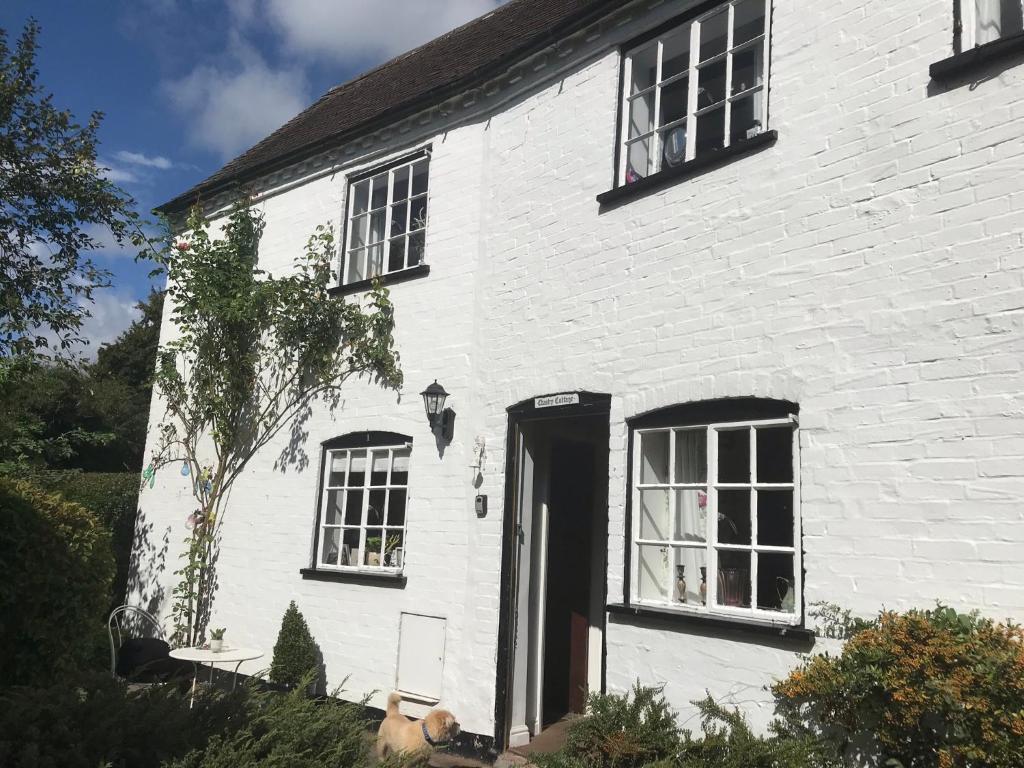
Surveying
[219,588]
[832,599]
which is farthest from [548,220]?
[219,588]

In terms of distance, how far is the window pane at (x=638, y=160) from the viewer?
723 centimetres

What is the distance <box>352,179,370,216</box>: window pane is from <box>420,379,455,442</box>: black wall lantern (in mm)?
3134

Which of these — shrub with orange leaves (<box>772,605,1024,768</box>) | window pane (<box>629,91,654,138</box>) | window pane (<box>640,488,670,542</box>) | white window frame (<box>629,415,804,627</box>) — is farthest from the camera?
window pane (<box>629,91,654,138</box>)

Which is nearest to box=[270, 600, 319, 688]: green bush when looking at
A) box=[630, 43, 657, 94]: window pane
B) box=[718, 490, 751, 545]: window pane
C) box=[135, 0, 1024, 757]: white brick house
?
box=[135, 0, 1024, 757]: white brick house

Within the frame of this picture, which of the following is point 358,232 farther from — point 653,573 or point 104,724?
point 104,724

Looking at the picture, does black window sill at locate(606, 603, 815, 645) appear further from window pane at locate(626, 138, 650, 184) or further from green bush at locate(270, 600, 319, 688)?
green bush at locate(270, 600, 319, 688)

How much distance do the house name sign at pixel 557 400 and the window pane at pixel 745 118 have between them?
93.0 inches

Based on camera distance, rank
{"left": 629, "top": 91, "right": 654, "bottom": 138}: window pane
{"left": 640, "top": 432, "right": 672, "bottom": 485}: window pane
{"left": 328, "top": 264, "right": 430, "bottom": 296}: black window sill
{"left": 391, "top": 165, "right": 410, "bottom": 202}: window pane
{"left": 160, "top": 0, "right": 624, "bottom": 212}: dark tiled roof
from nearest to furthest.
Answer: {"left": 640, "top": 432, "right": 672, "bottom": 485}: window pane → {"left": 629, "top": 91, "right": 654, "bottom": 138}: window pane → {"left": 160, "top": 0, "right": 624, "bottom": 212}: dark tiled roof → {"left": 328, "top": 264, "right": 430, "bottom": 296}: black window sill → {"left": 391, "top": 165, "right": 410, "bottom": 202}: window pane

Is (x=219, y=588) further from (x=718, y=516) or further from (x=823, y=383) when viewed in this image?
(x=823, y=383)

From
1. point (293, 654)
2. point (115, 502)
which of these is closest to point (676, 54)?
point (293, 654)

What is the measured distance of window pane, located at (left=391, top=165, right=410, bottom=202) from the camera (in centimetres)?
963

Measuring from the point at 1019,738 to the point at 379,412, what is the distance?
21.0 ft

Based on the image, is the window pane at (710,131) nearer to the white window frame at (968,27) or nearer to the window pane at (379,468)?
the white window frame at (968,27)

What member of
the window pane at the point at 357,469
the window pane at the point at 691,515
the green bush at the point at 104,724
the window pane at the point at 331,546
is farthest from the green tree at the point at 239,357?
the green bush at the point at 104,724
